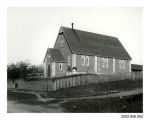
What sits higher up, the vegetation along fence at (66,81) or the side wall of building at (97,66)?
the side wall of building at (97,66)

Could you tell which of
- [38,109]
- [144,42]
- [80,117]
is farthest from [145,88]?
[38,109]

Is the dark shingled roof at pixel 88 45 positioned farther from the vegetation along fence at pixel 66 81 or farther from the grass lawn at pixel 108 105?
the grass lawn at pixel 108 105

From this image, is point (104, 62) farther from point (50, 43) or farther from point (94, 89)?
point (50, 43)

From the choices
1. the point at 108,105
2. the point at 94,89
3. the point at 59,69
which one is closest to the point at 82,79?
the point at 94,89

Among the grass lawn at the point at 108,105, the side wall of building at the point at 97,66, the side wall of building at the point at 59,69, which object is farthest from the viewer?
the side wall of building at the point at 97,66

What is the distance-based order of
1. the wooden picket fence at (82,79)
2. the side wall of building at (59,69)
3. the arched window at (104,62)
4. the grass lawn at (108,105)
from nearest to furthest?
the grass lawn at (108,105) < the wooden picket fence at (82,79) < the side wall of building at (59,69) < the arched window at (104,62)

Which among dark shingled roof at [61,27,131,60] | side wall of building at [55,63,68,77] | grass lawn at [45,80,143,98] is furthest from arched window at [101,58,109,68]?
grass lawn at [45,80,143,98]

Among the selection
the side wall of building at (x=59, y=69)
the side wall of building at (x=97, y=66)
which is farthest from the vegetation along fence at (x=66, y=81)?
the side wall of building at (x=59, y=69)

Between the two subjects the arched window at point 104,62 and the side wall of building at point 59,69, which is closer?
the side wall of building at point 59,69

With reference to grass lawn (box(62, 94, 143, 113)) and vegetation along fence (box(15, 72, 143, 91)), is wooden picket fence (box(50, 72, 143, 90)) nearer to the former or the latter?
vegetation along fence (box(15, 72, 143, 91))

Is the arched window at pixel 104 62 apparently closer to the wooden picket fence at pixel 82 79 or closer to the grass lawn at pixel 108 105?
the wooden picket fence at pixel 82 79

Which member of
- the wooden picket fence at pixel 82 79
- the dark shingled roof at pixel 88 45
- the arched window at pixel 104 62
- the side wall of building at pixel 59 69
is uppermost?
the dark shingled roof at pixel 88 45

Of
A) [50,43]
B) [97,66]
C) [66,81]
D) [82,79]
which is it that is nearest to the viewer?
[50,43]

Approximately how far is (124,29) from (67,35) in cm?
762
